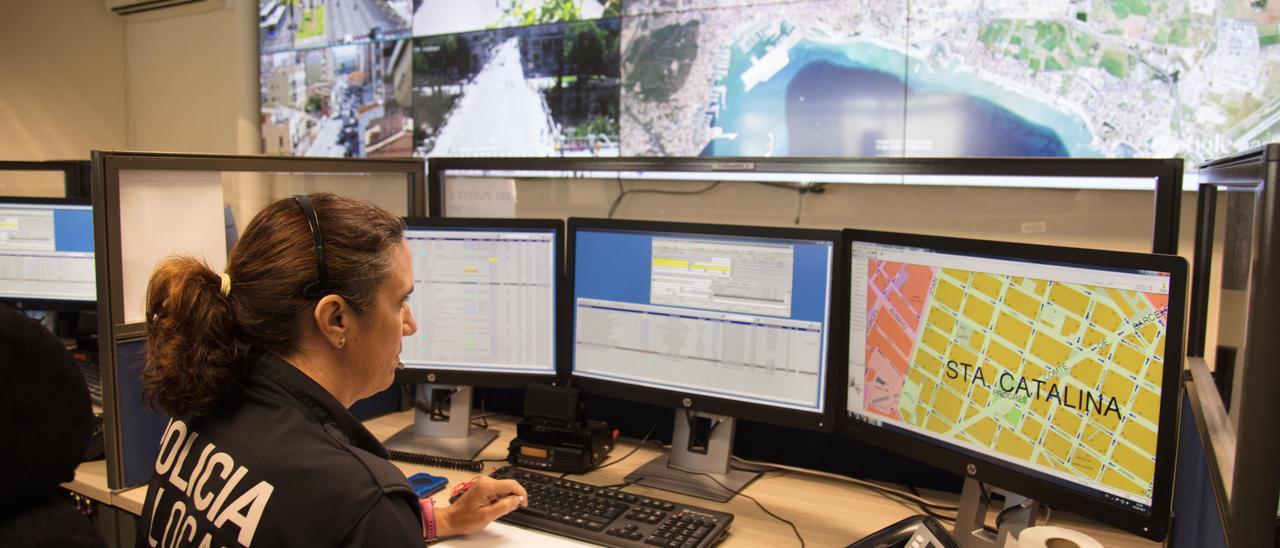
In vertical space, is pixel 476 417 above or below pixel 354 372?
below

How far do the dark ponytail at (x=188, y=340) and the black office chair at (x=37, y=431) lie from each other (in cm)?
25

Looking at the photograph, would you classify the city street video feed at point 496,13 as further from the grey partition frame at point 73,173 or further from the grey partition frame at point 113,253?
the grey partition frame at point 113,253

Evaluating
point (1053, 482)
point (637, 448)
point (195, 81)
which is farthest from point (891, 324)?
point (195, 81)

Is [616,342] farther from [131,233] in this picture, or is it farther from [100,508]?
[100,508]

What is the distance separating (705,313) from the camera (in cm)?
159

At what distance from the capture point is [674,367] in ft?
5.35

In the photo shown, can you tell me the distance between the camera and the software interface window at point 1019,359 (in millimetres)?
1053

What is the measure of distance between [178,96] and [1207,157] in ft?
14.5

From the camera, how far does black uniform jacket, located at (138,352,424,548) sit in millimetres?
913

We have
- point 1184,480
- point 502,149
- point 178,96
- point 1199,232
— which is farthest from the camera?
point 178,96

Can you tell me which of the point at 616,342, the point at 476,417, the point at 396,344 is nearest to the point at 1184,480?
the point at 616,342

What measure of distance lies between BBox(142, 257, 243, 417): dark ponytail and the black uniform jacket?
0.09 feet

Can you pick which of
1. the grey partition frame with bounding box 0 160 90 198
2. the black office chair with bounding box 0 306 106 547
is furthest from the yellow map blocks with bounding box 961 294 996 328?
the grey partition frame with bounding box 0 160 90 198

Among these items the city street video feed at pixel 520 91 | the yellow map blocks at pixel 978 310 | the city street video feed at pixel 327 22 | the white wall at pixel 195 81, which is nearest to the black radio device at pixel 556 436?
the yellow map blocks at pixel 978 310
